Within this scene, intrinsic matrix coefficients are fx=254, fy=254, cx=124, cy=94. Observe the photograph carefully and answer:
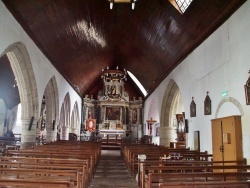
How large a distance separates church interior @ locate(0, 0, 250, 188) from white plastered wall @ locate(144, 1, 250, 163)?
0.03 meters

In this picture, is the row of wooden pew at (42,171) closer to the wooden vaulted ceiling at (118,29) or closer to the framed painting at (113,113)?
the wooden vaulted ceiling at (118,29)

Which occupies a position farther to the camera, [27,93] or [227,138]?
[27,93]

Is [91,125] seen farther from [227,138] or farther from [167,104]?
[227,138]

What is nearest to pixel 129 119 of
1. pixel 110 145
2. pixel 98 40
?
pixel 110 145

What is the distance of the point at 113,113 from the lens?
2556 centimetres

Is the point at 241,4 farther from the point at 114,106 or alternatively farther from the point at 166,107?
the point at 114,106

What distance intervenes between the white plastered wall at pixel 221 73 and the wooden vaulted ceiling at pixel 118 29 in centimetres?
41

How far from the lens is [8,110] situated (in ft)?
62.9

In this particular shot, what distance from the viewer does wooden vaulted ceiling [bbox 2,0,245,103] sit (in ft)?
28.3

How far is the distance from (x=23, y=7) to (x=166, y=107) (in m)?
10.4

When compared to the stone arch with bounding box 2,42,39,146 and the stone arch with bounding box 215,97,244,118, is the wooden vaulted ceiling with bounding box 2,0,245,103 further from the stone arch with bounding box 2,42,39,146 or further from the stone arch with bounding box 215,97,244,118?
the stone arch with bounding box 215,97,244,118

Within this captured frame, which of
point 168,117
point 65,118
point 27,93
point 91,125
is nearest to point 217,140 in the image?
point 27,93

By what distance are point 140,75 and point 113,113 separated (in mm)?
6718

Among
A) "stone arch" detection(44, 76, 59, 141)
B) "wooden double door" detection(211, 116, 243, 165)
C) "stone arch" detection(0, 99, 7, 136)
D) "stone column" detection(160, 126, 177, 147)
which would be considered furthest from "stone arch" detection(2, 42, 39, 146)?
"stone arch" detection(0, 99, 7, 136)
